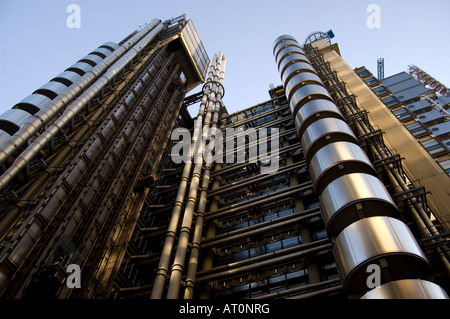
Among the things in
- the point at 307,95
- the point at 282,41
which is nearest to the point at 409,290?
the point at 307,95

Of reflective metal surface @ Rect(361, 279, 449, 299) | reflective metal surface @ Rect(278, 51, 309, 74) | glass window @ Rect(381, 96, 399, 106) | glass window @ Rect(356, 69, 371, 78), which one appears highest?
glass window @ Rect(356, 69, 371, 78)

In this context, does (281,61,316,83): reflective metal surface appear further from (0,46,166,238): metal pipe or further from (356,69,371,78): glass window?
(0,46,166,238): metal pipe

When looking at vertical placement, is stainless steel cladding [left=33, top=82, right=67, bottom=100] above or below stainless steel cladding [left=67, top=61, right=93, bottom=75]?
below

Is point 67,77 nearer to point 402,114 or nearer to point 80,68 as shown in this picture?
point 80,68

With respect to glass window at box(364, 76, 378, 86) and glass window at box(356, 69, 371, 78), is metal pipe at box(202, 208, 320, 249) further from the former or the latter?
glass window at box(356, 69, 371, 78)

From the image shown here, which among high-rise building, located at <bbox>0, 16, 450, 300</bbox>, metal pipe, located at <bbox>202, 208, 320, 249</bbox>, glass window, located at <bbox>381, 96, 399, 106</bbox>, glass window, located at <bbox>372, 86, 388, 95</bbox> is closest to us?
high-rise building, located at <bbox>0, 16, 450, 300</bbox>

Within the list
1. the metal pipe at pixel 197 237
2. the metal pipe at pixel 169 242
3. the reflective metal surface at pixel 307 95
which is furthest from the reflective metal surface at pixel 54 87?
the reflective metal surface at pixel 307 95

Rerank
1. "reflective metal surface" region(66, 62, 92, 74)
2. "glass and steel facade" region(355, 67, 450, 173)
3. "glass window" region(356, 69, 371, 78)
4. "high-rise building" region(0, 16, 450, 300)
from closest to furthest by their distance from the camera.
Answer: "high-rise building" region(0, 16, 450, 300), "glass and steel facade" region(355, 67, 450, 173), "reflective metal surface" region(66, 62, 92, 74), "glass window" region(356, 69, 371, 78)

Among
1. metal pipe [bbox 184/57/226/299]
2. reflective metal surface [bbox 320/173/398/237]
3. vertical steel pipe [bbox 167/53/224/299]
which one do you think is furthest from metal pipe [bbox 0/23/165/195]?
reflective metal surface [bbox 320/173/398/237]

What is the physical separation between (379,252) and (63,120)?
21.7 meters

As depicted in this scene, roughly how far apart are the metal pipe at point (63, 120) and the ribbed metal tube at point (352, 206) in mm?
16405

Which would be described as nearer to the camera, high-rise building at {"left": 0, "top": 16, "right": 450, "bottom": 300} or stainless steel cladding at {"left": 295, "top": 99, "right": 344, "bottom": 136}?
high-rise building at {"left": 0, "top": 16, "right": 450, "bottom": 300}

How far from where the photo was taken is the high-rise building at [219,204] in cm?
1598

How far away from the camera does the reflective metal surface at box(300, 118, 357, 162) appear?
2144cm
